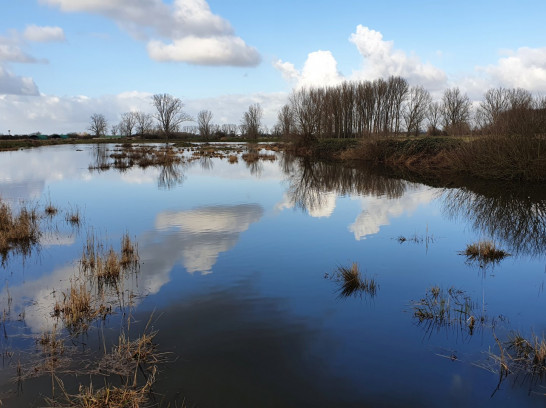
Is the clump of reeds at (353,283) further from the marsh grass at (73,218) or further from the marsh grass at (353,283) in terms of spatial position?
the marsh grass at (73,218)

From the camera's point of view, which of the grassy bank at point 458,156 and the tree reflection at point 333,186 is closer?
the tree reflection at point 333,186

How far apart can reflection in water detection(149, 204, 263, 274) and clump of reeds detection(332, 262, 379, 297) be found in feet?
10.3

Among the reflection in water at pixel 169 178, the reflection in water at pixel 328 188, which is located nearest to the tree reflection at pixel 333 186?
the reflection in water at pixel 328 188

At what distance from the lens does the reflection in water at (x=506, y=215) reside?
37.8 ft

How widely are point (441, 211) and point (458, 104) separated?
58199 millimetres

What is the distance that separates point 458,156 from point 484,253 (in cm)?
1910

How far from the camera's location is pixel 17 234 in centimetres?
1164

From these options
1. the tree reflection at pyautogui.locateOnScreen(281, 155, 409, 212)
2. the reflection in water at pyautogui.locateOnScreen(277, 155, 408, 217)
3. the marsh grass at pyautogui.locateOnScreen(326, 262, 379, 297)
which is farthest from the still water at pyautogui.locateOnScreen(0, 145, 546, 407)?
the tree reflection at pyautogui.locateOnScreen(281, 155, 409, 212)

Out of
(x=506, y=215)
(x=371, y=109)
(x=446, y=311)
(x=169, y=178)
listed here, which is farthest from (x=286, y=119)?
(x=446, y=311)

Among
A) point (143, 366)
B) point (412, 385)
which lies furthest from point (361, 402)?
point (143, 366)

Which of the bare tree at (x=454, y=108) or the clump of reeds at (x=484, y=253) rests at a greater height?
the bare tree at (x=454, y=108)

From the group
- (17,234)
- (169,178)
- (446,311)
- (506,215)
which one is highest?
(169,178)

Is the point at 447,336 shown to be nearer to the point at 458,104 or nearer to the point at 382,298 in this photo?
the point at 382,298

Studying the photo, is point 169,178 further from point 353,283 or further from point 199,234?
point 353,283
